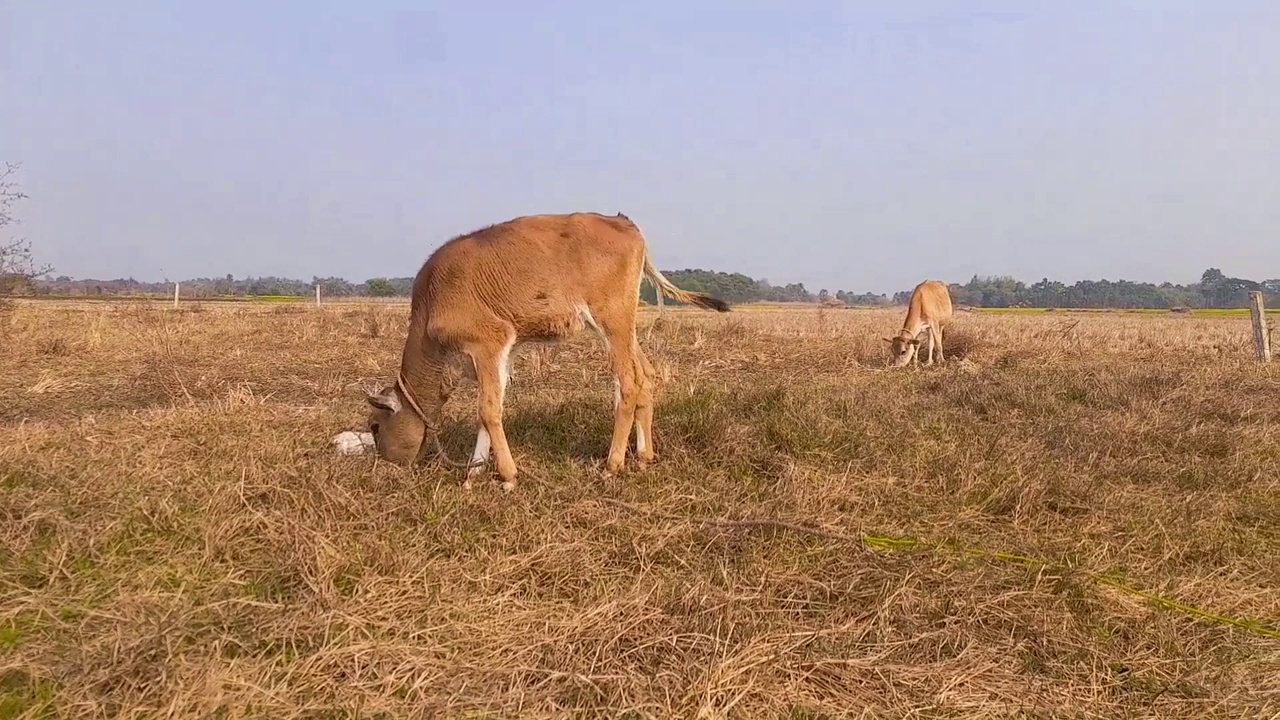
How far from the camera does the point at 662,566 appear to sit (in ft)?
15.1

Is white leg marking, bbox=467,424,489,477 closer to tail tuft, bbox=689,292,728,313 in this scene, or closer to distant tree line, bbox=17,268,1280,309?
tail tuft, bbox=689,292,728,313

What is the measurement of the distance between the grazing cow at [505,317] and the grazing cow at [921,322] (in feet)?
33.5

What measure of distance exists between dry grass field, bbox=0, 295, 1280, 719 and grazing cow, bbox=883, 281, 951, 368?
775cm

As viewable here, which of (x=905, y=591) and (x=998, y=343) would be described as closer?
(x=905, y=591)

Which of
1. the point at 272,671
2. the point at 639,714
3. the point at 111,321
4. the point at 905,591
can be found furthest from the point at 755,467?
the point at 111,321

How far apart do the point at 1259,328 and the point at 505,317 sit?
49.9 feet

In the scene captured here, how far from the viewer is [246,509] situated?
15.8 feet

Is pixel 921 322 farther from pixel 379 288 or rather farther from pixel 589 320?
pixel 379 288

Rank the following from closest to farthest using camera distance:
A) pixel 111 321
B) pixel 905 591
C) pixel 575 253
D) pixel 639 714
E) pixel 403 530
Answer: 1. pixel 639 714
2. pixel 905 591
3. pixel 403 530
4. pixel 575 253
5. pixel 111 321

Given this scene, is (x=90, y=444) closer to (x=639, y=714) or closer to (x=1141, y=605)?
(x=639, y=714)

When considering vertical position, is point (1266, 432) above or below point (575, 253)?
below

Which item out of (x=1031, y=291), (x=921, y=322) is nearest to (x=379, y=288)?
(x=921, y=322)

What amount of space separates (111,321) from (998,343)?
20.9 meters

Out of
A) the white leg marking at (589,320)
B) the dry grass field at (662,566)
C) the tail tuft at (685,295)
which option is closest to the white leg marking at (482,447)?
the dry grass field at (662,566)
